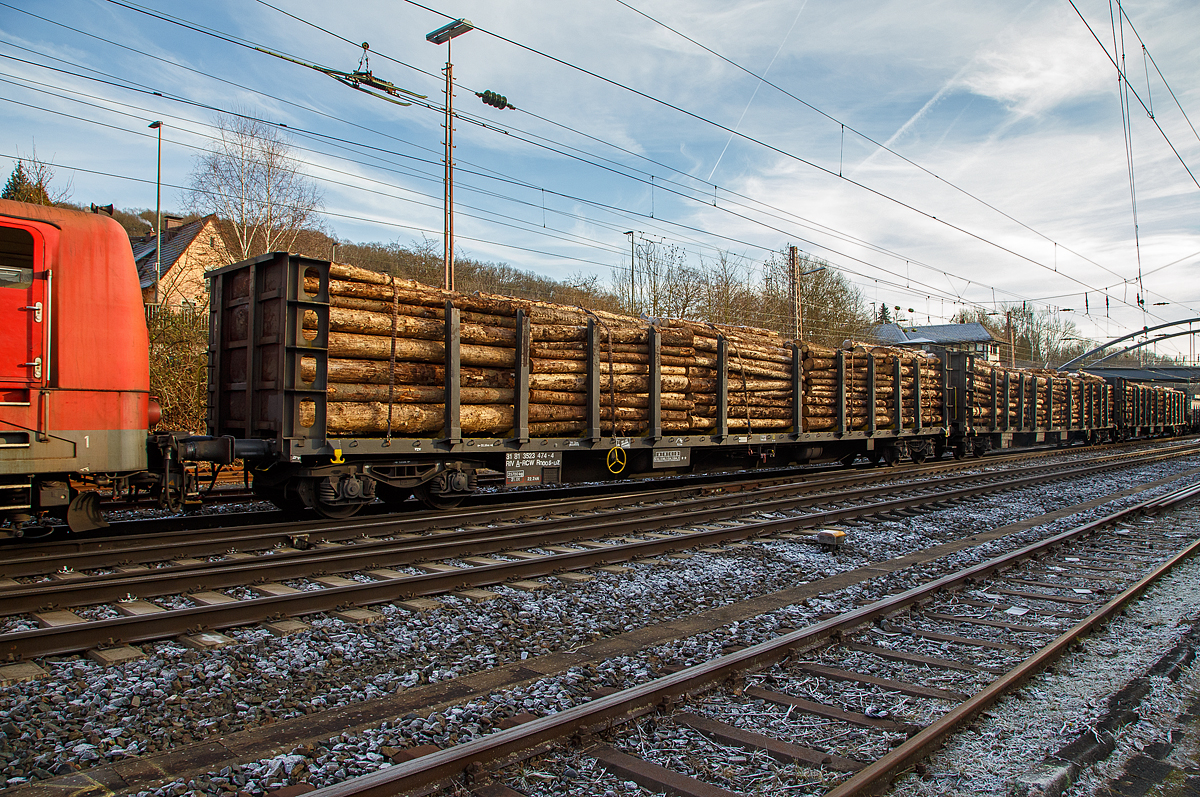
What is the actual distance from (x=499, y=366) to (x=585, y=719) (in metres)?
7.19

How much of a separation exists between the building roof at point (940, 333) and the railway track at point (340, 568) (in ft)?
202

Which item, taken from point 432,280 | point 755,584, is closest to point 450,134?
point 755,584

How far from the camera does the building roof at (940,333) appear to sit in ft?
220

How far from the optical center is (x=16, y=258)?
21.0ft

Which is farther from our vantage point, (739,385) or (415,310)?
(739,385)

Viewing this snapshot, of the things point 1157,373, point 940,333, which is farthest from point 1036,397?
point 1157,373

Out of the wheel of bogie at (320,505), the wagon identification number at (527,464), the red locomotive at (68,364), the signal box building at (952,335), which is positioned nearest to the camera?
A: the red locomotive at (68,364)

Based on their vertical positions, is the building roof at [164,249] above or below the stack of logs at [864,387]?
above

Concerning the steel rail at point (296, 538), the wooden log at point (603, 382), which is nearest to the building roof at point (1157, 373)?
the wooden log at point (603, 382)

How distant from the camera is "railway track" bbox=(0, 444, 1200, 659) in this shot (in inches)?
196

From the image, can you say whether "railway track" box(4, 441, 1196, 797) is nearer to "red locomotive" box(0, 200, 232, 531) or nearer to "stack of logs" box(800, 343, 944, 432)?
"red locomotive" box(0, 200, 232, 531)

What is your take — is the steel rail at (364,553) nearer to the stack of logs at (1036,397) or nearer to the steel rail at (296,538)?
the steel rail at (296,538)

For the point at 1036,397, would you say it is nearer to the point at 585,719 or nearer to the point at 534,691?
the point at 534,691

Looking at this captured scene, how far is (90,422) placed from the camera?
6609 millimetres
